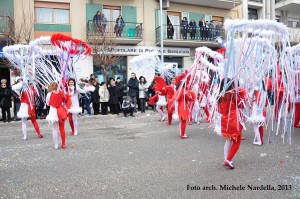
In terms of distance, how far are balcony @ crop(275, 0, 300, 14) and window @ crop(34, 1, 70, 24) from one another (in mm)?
15931

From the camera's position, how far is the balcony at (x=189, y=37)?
1920 centimetres

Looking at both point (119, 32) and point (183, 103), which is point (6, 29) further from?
point (183, 103)

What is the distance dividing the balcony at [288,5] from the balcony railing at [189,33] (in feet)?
22.7

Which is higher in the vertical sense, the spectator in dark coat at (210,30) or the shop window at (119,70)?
the spectator in dark coat at (210,30)

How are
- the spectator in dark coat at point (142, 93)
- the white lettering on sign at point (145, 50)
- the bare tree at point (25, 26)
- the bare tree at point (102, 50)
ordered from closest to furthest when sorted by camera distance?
the spectator in dark coat at point (142, 93) → the bare tree at point (25, 26) → the bare tree at point (102, 50) → the white lettering on sign at point (145, 50)

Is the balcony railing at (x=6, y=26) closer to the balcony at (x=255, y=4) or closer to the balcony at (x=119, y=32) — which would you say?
the balcony at (x=119, y=32)

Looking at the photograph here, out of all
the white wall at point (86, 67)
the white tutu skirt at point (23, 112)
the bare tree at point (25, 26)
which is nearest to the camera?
the white tutu skirt at point (23, 112)

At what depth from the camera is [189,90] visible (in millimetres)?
7664

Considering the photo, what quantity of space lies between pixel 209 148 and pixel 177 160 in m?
1.14

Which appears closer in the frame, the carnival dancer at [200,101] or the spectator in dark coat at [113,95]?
the carnival dancer at [200,101]

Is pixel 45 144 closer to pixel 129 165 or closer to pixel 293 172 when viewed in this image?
pixel 129 165

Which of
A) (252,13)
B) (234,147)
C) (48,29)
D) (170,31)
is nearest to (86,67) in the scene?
(48,29)

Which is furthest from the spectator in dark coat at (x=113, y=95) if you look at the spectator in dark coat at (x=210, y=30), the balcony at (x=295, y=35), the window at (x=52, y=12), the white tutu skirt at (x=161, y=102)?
the balcony at (x=295, y=35)

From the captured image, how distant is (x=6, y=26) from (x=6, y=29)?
292mm
